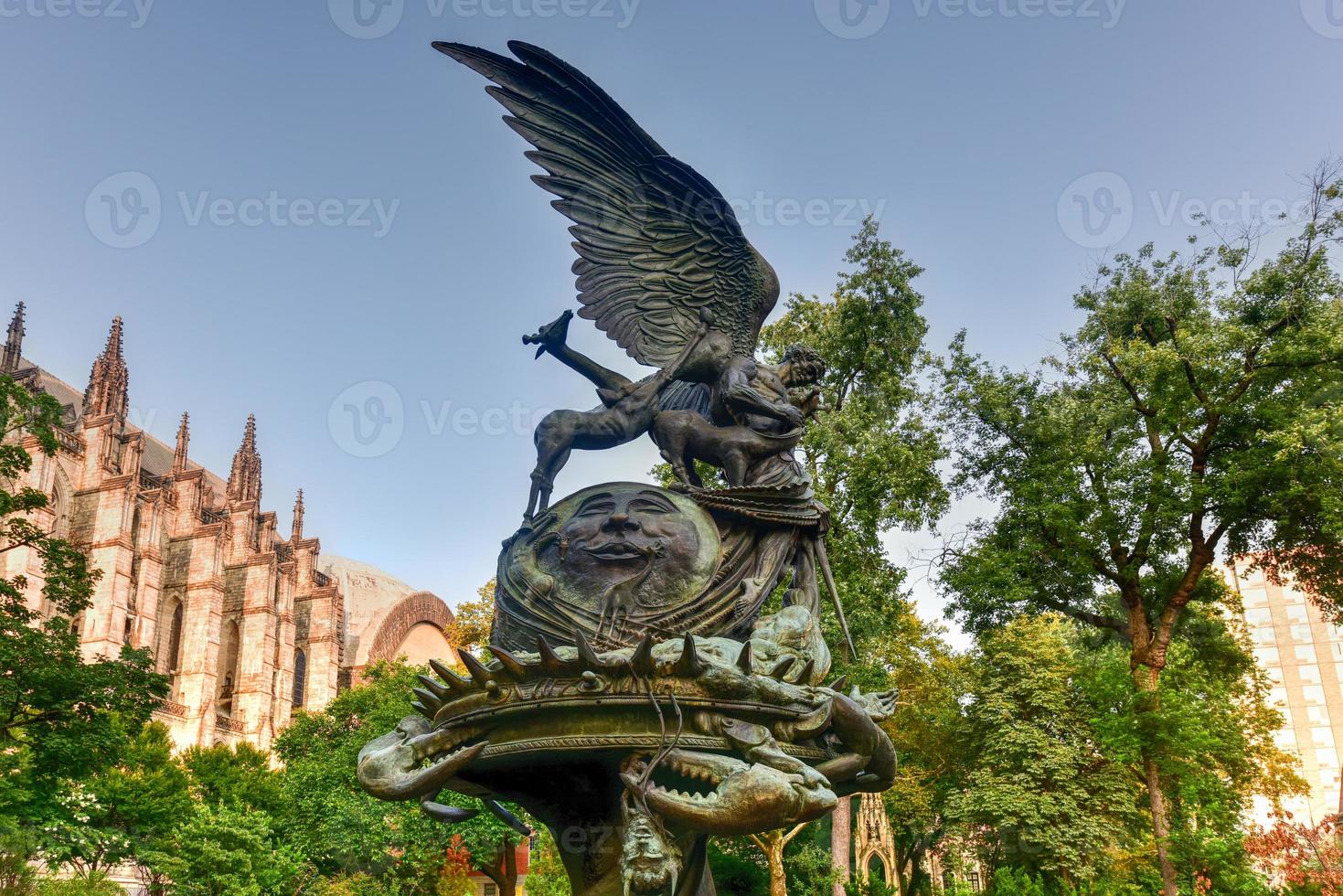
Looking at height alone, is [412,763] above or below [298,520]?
below

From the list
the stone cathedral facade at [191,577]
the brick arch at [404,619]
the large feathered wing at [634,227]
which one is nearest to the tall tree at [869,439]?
the large feathered wing at [634,227]

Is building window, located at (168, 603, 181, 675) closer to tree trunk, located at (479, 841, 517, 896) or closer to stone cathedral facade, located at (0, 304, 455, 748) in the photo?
stone cathedral facade, located at (0, 304, 455, 748)

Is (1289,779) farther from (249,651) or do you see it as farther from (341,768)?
(249,651)

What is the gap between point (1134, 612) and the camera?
23562 mm

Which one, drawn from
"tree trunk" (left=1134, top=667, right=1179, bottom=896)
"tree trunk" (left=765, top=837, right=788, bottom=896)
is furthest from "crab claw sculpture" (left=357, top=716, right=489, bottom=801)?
"tree trunk" (left=1134, top=667, right=1179, bottom=896)

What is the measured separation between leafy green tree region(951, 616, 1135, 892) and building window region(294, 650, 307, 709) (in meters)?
39.0

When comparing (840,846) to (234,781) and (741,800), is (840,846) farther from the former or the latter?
(234,781)

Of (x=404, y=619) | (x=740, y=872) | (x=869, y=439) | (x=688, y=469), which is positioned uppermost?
(x=404, y=619)

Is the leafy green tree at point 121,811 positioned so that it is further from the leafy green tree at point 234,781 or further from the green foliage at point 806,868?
the green foliage at point 806,868

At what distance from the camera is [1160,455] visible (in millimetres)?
22922

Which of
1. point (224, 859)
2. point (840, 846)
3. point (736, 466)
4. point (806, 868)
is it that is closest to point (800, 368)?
point (736, 466)

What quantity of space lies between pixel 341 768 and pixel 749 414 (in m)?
25.1

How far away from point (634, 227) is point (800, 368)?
176cm

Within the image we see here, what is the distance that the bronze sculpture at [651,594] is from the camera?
5516 mm
